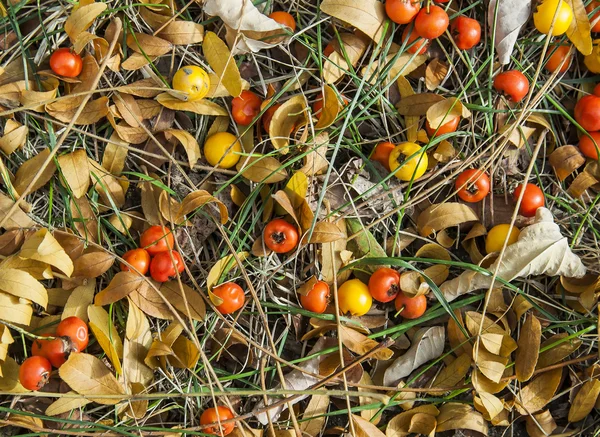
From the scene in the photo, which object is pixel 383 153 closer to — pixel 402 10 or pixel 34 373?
pixel 402 10

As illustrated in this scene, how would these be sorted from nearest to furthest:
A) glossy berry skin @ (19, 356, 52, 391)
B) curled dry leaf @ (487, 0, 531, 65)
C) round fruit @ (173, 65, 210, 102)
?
1. glossy berry skin @ (19, 356, 52, 391)
2. round fruit @ (173, 65, 210, 102)
3. curled dry leaf @ (487, 0, 531, 65)

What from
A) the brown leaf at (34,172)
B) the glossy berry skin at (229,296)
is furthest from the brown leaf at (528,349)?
the brown leaf at (34,172)

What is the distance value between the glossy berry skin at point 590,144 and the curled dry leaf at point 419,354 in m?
0.72

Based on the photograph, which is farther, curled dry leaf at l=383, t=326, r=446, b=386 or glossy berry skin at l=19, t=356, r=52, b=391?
curled dry leaf at l=383, t=326, r=446, b=386

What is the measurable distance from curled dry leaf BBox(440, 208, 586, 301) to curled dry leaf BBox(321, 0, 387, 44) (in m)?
0.74

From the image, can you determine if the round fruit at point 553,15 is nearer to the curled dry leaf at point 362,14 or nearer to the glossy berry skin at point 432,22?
the glossy berry skin at point 432,22

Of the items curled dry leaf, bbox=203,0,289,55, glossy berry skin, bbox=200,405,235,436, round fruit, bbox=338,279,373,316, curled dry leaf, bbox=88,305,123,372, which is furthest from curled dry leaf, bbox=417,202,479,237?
curled dry leaf, bbox=88,305,123,372

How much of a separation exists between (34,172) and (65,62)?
1.09 feet

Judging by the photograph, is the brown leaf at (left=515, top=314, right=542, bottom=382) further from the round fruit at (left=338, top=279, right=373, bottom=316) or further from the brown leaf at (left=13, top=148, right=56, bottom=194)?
the brown leaf at (left=13, top=148, right=56, bottom=194)

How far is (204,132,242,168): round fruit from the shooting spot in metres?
1.80

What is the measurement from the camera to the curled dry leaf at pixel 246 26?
5.77 feet

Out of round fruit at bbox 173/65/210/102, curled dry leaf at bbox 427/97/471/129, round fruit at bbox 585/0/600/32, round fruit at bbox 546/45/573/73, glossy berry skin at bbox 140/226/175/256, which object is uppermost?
round fruit at bbox 585/0/600/32

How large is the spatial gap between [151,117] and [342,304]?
81 centimetres

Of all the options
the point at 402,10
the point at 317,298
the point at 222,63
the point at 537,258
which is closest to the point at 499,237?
the point at 537,258
